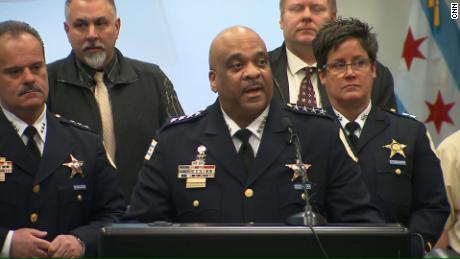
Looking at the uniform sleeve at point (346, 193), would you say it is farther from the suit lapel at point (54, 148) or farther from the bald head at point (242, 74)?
the suit lapel at point (54, 148)

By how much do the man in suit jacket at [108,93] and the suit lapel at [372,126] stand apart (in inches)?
42.0

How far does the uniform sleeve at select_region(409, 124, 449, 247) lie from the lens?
155 inches

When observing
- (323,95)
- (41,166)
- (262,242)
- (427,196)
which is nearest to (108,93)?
(41,166)

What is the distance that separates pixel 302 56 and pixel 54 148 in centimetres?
153

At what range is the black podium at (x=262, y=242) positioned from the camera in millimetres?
2652

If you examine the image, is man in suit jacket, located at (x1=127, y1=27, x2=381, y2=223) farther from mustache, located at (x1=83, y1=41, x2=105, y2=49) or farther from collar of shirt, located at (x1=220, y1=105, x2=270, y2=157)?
mustache, located at (x1=83, y1=41, x2=105, y2=49)

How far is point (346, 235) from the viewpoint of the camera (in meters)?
2.66

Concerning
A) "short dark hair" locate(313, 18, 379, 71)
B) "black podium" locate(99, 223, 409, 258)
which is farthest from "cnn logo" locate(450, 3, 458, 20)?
"black podium" locate(99, 223, 409, 258)

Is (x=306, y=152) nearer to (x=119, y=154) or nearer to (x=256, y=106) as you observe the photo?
(x=256, y=106)

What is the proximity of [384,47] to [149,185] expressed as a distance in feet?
9.77

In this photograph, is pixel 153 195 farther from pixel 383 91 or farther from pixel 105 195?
pixel 383 91

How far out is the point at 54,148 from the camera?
12.7 ft

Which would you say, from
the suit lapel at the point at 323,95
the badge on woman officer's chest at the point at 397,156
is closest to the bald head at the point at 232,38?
the badge on woman officer's chest at the point at 397,156

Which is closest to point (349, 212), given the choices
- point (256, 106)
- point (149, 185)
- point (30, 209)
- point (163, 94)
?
point (256, 106)
